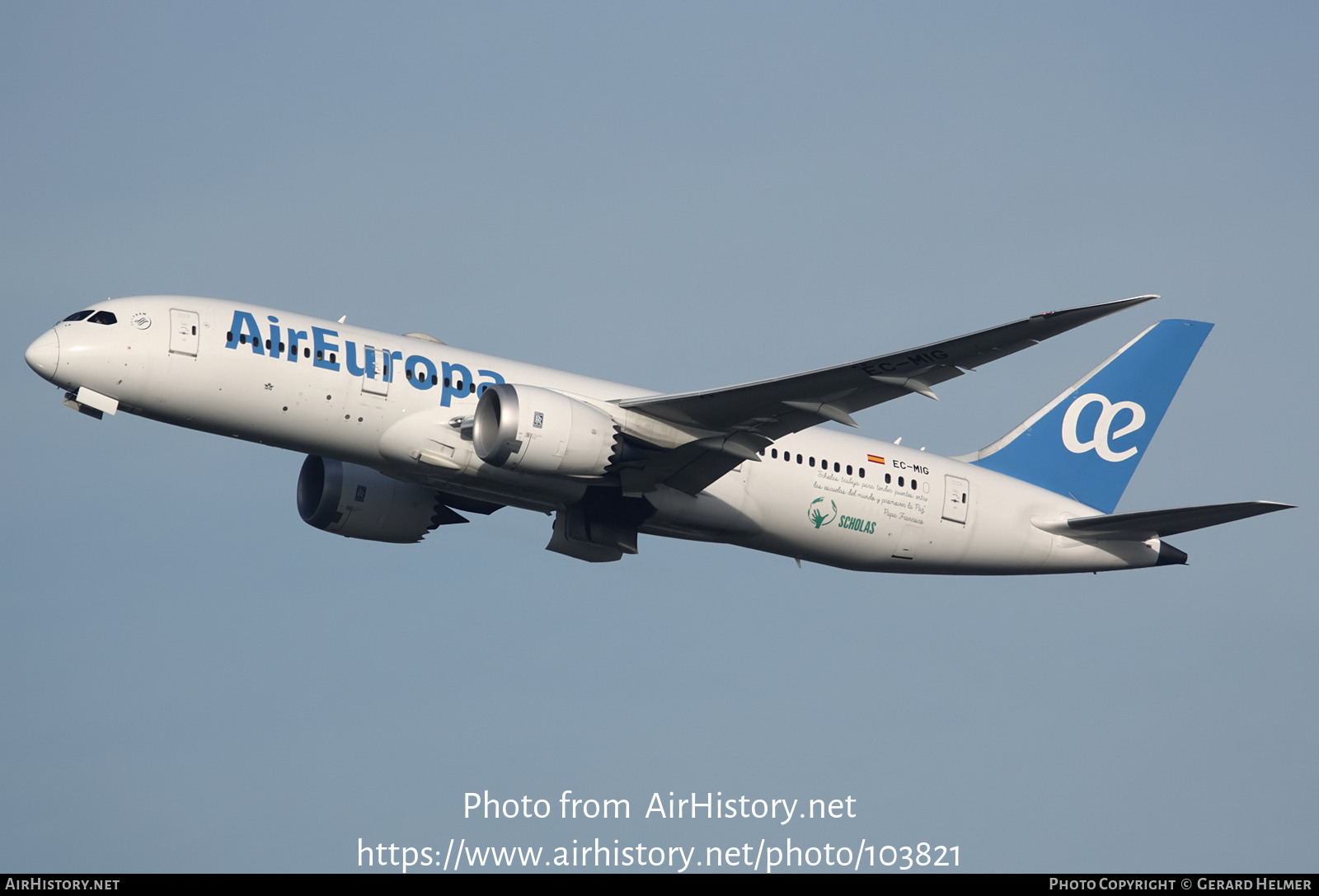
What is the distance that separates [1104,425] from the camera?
145ft

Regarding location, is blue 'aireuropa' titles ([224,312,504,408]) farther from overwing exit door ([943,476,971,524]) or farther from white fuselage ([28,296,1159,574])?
overwing exit door ([943,476,971,524])

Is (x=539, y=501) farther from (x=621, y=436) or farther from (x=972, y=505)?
(x=972, y=505)

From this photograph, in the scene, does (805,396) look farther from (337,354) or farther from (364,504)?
(364,504)

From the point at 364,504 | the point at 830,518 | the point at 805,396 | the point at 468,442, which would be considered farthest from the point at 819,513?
the point at 364,504

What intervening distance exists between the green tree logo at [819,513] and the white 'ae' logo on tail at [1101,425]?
9.02m

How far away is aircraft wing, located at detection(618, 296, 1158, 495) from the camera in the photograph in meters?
30.7

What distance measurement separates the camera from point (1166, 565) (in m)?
42.2

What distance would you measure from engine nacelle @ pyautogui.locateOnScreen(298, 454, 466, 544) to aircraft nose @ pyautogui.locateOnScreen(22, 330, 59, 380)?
897 cm

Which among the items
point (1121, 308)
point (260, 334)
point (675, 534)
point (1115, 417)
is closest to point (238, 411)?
point (260, 334)

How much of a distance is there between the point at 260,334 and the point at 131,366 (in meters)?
2.82

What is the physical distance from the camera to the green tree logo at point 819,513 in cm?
3847

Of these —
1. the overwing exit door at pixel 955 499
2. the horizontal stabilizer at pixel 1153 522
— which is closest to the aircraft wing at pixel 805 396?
the overwing exit door at pixel 955 499

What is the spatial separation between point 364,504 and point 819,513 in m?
12.2

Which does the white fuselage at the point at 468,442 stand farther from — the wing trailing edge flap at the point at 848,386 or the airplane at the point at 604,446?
the wing trailing edge flap at the point at 848,386
